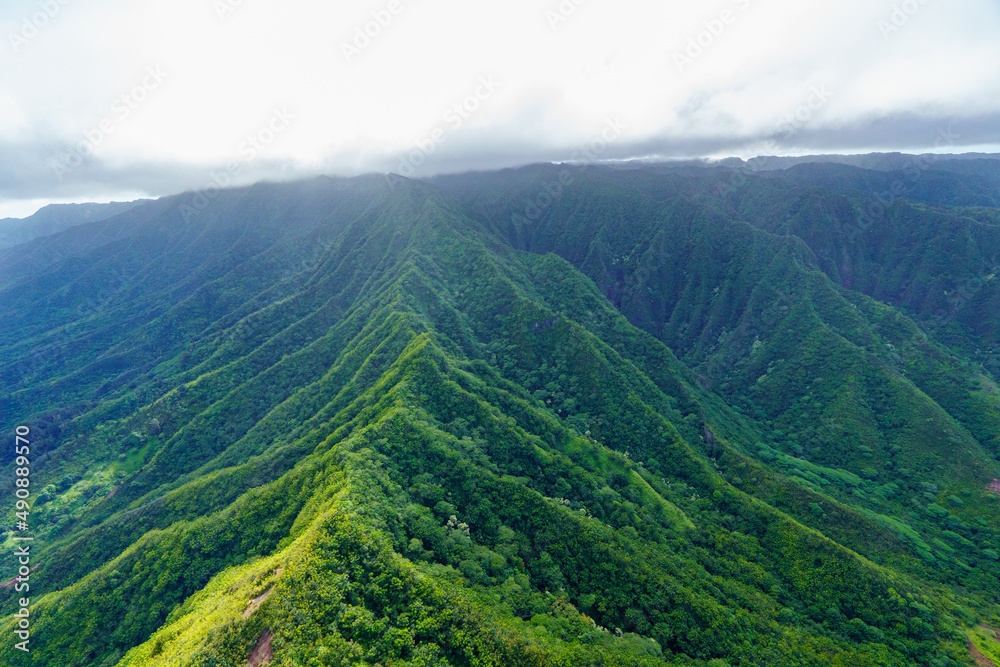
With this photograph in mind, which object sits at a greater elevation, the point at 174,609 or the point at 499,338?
the point at 499,338

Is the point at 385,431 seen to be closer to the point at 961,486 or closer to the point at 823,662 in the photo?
the point at 823,662

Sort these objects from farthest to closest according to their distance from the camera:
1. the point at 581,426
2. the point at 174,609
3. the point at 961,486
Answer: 1. the point at 581,426
2. the point at 961,486
3. the point at 174,609

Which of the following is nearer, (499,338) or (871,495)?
(871,495)

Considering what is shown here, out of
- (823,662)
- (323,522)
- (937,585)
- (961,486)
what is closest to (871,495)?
(961,486)

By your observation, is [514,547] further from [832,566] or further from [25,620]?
[25,620]

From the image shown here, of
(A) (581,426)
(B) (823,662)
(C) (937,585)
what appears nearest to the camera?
(B) (823,662)

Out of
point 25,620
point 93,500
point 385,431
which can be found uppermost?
point 385,431

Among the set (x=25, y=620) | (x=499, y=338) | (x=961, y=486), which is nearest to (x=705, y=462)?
(x=961, y=486)
